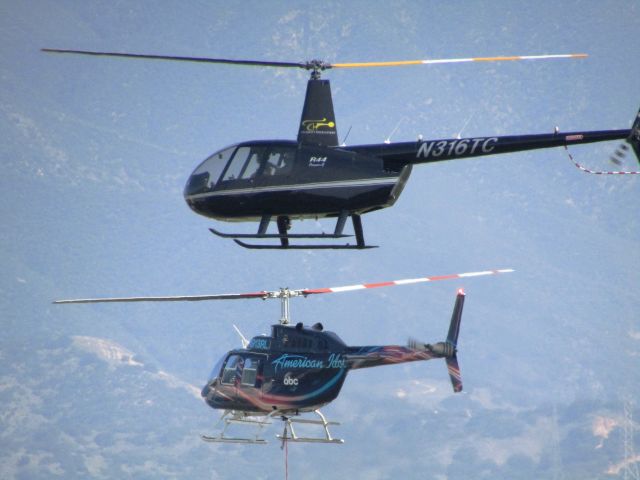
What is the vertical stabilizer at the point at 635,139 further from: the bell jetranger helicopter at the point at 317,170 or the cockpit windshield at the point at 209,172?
the cockpit windshield at the point at 209,172

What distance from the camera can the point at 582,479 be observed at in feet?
632

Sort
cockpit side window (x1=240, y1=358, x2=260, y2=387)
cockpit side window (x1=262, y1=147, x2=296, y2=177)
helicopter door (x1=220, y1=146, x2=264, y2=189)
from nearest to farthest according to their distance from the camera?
cockpit side window (x1=262, y1=147, x2=296, y2=177), helicopter door (x1=220, y1=146, x2=264, y2=189), cockpit side window (x1=240, y1=358, x2=260, y2=387)

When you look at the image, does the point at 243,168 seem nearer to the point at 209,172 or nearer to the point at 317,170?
the point at 209,172

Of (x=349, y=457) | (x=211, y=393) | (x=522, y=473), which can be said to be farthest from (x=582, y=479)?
(x=211, y=393)

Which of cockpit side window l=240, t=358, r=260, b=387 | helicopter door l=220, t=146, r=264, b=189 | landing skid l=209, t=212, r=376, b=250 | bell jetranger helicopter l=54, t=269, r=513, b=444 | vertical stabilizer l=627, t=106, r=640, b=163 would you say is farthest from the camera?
cockpit side window l=240, t=358, r=260, b=387

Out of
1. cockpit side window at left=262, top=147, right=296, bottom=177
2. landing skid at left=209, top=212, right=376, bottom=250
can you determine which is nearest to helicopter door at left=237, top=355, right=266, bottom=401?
landing skid at left=209, top=212, right=376, bottom=250

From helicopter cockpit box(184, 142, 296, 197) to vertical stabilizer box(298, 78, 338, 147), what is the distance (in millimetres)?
477

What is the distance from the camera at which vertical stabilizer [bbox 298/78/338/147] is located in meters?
35.7

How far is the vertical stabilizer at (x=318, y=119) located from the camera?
35656mm

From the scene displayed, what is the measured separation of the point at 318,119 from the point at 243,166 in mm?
1942

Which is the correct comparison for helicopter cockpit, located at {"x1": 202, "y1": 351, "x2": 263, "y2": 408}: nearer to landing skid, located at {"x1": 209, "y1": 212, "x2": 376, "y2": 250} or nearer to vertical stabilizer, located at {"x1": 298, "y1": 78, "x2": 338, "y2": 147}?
landing skid, located at {"x1": 209, "y1": 212, "x2": 376, "y2": 250}

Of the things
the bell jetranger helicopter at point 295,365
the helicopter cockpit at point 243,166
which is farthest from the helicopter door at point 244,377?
the helicopter cockpit at point 243,166

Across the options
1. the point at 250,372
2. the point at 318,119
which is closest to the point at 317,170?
the point at 318,119

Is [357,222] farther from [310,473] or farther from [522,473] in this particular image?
[522,473]
